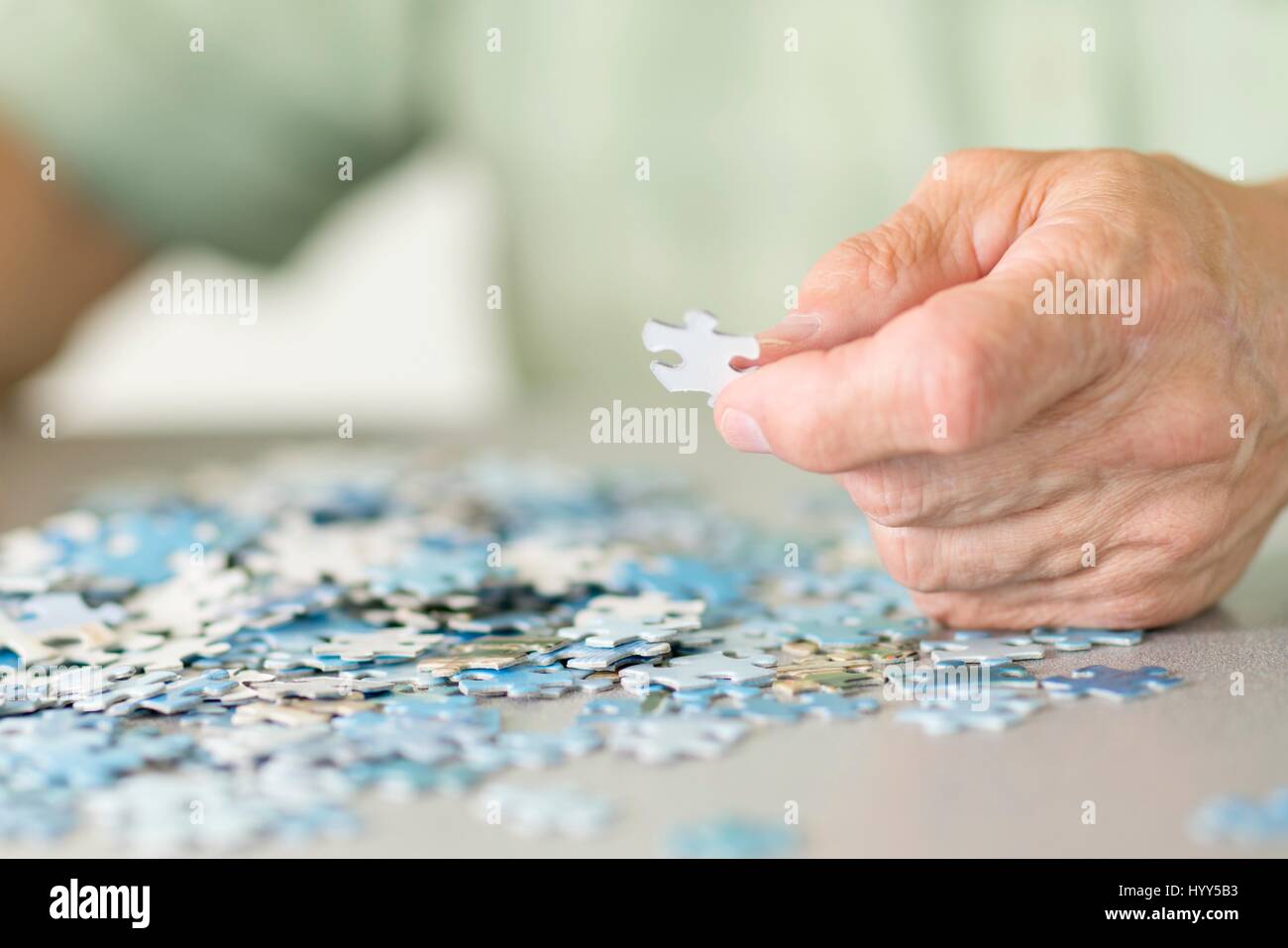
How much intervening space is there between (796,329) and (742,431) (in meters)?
0.15

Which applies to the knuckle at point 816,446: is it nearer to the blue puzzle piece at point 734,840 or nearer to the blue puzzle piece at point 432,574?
the blue puzzle piece at point 734,840

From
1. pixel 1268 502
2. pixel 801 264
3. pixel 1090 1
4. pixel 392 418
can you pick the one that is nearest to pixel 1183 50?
pixel 1090 1

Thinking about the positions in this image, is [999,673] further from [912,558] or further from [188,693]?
[188,693]

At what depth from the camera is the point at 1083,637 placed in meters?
1.35

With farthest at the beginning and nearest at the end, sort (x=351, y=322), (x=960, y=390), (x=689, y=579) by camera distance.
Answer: (x=351, y=322) → (x=689, y=579) → (x=960, y=390)

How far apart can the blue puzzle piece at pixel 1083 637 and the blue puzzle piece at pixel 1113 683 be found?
0.24 ft

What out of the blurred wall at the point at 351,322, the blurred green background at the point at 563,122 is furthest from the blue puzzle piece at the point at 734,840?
the blurred wall at the point at 351,322

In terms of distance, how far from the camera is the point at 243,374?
3.99 meters

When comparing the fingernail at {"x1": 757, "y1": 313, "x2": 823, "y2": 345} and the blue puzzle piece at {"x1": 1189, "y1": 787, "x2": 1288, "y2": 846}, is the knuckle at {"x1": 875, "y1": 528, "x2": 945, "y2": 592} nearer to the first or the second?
the fingernail at {"x1": 757, "y1": 313, "x2": 823, "y2": 345}

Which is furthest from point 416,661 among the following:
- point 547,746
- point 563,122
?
point 563,122

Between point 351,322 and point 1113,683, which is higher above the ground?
point 351,322

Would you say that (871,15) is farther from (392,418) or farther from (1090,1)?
(392,418)

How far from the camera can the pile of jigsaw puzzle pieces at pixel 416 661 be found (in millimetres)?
993
